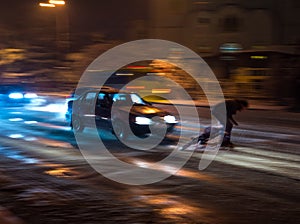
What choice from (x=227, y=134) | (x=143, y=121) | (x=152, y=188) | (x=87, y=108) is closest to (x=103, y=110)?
(x=87, y=108)

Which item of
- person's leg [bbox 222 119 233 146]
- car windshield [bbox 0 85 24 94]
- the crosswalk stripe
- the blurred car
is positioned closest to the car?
person's leg [bbox 222 119 233 146]

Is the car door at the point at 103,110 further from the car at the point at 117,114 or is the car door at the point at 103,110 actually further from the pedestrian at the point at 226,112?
the pedestrian at the point at 226,112

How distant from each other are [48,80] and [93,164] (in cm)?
5900

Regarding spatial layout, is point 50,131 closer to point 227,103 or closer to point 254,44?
point 227,103

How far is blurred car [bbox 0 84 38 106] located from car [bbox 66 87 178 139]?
11.5m

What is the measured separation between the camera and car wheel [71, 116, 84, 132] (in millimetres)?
15677

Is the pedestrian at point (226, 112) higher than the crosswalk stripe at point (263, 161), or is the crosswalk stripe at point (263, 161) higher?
the pedestrian at point (226, 112)

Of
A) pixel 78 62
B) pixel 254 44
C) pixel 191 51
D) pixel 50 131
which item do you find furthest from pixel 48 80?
pixel 50 131

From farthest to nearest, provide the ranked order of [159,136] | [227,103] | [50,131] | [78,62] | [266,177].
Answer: [78,62] < [50,131] < [159,136] < [227,103] < [266,177]

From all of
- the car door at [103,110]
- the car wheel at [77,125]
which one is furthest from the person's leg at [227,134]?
the car wheel at [77,125]

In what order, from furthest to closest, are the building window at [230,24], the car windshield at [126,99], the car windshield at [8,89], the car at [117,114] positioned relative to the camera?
the building window at [230,24] < the car windshield at [8,89] < the car windshield at [126,99] < the car at [117,114]

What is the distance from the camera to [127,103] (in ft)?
48.1

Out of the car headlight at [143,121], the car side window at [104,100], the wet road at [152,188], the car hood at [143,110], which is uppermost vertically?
the car side window at [104,100]

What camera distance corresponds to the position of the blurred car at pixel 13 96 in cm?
2689
